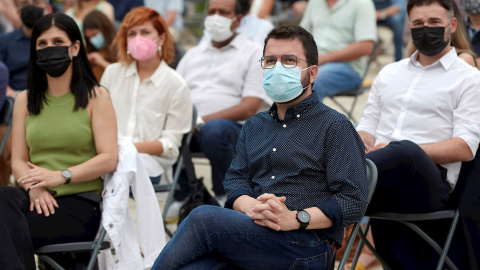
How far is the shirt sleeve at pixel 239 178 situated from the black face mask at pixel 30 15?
369 cm

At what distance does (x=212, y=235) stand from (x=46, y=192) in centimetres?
124

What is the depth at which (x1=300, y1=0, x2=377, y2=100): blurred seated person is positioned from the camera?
6426 millimetres

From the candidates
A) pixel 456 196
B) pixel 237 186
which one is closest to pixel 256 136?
pixel 237 186

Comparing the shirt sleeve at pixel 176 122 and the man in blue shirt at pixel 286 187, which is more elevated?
the man in blue shirt at pixel 286 187

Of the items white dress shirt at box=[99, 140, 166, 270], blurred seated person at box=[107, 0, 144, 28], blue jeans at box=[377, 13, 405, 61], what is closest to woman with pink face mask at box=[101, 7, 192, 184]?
white dress shirt at box=[99, 140, 166, 270]

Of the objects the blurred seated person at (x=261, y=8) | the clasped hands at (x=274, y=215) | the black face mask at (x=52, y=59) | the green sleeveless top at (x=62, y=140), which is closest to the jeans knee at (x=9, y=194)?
the green sleeveless top at (x=62, y=140)

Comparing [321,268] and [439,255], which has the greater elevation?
[321,268]

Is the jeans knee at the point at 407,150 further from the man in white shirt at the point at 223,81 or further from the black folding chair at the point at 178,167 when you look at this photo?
the man in white shirt at the point at 223,81

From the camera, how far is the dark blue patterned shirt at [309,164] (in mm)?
3064

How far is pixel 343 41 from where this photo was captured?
6645mm

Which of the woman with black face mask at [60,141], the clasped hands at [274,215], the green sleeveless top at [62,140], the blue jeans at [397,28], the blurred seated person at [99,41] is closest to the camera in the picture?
the clasped hands at [274,215]

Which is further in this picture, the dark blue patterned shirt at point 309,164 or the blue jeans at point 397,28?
the blue jeans at point 397,28

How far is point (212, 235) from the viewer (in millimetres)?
2973

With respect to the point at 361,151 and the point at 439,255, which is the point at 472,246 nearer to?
the point at 439,255
